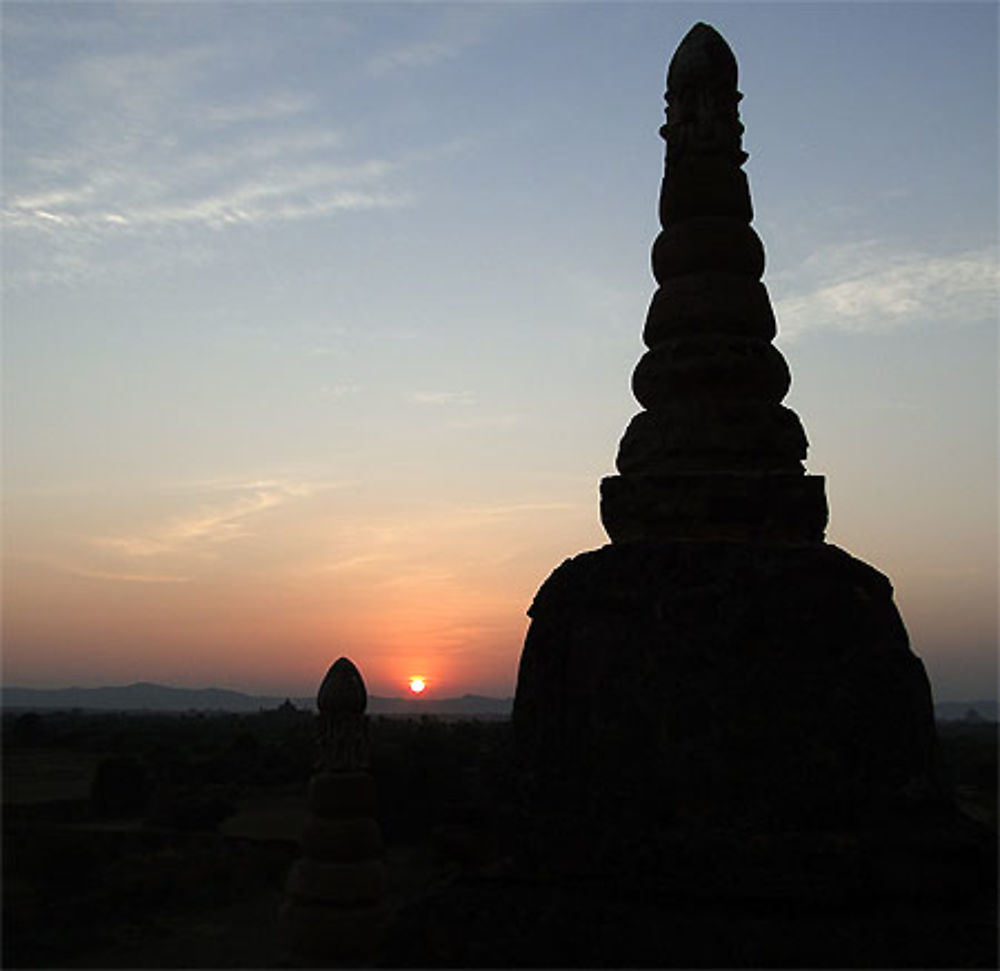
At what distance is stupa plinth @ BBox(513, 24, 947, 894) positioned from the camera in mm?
7895

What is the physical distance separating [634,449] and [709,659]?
206cm

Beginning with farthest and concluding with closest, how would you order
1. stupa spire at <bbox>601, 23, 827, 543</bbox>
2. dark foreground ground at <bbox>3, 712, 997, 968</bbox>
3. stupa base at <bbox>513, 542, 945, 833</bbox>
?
stupa spire at <bbox>601, 23, 827, 543</bbox>
stupa base at <bbox>513, 542, 945, 833</bbox>
dark foreground ground at <bbox>3, 712, 997, 968</bbox>

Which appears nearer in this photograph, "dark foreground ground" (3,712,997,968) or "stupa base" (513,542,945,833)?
"dark foreground ground" (3,712,997,968)

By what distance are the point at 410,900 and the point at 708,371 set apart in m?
5.71

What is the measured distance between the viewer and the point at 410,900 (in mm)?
10562

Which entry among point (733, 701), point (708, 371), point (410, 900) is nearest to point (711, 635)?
point (733, 701)

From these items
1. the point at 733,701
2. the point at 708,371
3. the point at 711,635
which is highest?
the point at 708,371

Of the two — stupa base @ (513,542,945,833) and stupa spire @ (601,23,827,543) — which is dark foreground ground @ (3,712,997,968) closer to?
stupa base @ (513,542,945,833)

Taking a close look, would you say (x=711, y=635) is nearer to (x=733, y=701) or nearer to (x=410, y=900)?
(x=733, y=701)

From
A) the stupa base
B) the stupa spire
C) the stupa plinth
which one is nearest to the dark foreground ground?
the stupa plinth

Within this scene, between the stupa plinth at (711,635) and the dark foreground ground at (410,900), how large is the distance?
46cm

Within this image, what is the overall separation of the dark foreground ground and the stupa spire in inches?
100

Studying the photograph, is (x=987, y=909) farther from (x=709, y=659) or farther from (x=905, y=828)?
(x=709, y=659)

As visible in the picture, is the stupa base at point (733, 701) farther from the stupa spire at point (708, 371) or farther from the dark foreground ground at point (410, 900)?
the dark foreground ground at point (410, 900)
